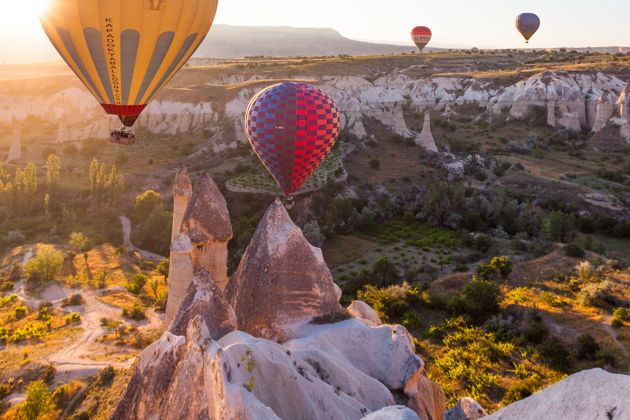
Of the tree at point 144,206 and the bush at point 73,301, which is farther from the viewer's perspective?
the tree at point 144,206

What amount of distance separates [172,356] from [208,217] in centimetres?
684

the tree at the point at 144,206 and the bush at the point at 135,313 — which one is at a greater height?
the tree at the point at 144,206

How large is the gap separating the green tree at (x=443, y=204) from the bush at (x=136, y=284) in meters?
21.1

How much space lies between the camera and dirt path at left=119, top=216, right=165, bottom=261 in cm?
2934

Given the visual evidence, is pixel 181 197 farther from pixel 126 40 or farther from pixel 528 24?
pixel 528 24

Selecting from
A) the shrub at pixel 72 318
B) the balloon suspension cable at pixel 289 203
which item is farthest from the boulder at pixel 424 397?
the shrub at pixel 72 318

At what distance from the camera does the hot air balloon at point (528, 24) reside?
74125 mm

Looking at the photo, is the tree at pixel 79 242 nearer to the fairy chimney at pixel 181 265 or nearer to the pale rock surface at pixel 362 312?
the fairy chimney at pixel 181 265

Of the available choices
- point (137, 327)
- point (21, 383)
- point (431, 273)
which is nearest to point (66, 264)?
point (137, 327)

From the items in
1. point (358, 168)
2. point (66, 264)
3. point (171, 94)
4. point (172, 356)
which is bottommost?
point (66, 264)

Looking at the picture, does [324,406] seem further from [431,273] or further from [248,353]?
[431,273]

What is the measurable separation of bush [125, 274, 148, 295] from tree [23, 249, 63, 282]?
14.7 ft

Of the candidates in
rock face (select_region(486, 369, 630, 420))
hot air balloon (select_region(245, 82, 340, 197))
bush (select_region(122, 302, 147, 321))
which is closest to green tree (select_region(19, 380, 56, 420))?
bush (select_region(122, 302, 147, 321))

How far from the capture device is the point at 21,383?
14.0 m
